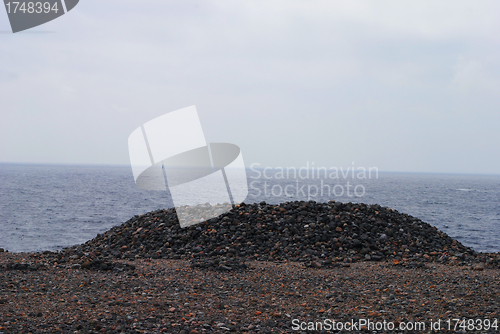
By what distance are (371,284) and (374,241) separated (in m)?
4.09

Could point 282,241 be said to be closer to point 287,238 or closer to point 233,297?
point 287,238

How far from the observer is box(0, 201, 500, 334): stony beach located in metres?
6.15

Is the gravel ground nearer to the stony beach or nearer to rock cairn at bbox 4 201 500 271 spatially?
the stony beach

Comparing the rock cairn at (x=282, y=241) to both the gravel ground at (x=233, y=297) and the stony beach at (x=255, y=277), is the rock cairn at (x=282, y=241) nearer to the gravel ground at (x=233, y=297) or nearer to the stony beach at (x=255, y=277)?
the stony beach at (x=255, y=277)

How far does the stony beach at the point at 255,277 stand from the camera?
6.15 metres

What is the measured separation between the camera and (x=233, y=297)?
25.1 feet

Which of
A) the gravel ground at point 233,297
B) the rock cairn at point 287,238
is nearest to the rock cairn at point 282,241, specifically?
the rock cairn at point 287,238

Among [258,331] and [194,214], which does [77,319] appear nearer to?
[258,331]

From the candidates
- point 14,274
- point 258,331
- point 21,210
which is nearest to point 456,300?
point 258,331

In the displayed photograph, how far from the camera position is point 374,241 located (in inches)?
487

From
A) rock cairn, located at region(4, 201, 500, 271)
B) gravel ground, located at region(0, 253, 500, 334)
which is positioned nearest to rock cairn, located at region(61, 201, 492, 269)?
rock cairn, located at region(4, 201, 500, 271)

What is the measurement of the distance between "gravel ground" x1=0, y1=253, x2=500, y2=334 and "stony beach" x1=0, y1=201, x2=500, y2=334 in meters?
0.02

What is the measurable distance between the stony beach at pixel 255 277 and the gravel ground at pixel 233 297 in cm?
2

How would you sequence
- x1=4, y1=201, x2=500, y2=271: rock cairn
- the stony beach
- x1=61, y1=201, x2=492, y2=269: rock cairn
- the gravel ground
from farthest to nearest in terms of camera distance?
x1=61, y1=201, x2=492, y2=269: rock cairn
x1=4, y1=201, x2=500, y2=271: rock cairn
the stony beach
the gravel ground
